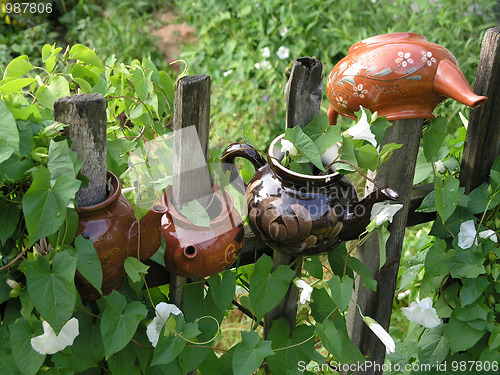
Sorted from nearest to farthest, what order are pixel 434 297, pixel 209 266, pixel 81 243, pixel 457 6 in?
pixel 81 243 → pixel 209 266 → pixel 434 297 → pixel 457 6

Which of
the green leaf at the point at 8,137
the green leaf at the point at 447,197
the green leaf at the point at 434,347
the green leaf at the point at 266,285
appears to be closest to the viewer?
the green leaf at the point at 8,137

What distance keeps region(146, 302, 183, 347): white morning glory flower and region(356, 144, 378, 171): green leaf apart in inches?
17.5

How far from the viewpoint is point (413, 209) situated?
1.31 m

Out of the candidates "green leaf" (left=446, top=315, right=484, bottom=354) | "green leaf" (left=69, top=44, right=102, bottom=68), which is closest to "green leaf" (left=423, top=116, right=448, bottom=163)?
"green leaf" (left=446, top=315, right=484, bottom=354)

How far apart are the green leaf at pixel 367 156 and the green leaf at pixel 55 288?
544mm

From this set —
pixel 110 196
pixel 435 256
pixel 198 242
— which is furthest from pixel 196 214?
pixel 435 256

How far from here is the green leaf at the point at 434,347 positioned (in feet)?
4.51

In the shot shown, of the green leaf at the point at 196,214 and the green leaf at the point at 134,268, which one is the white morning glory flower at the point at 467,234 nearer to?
the green leaf at the point at 196,214

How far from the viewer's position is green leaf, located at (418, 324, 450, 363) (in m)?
1.37

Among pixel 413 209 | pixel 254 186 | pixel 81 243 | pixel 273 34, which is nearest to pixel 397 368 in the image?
pixel 413 209

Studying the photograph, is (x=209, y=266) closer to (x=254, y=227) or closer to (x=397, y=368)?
(x=254, y=227)

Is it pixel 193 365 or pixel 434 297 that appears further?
pixel 434 297

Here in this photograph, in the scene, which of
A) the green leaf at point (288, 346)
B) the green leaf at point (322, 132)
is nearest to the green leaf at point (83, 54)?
the green leaf at point (322, 132)

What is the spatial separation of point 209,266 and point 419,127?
1.79 ft
